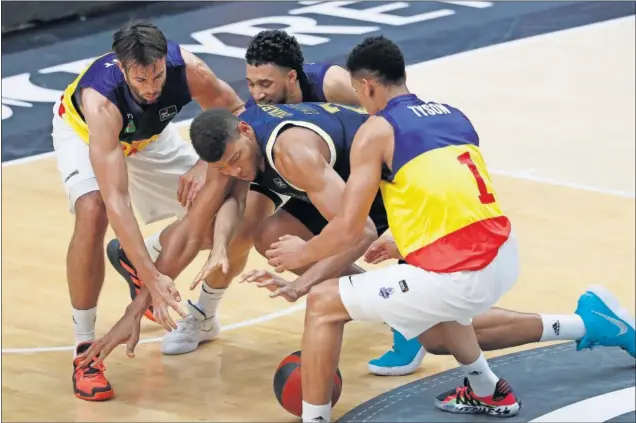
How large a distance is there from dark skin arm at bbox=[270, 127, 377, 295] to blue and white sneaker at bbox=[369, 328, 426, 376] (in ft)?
2.28

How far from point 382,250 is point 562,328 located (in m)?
1.00

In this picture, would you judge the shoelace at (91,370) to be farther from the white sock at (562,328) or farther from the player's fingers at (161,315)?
the white sock at (562,328)

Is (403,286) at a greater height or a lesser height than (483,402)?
greater

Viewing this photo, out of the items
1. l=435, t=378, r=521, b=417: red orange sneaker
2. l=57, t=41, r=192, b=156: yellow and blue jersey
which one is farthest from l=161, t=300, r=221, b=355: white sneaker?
l=435, t=378, r=521, b=417: red orange sneaker

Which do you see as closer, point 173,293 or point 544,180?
point 173,293

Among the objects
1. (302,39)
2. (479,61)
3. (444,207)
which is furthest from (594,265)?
(302,39)

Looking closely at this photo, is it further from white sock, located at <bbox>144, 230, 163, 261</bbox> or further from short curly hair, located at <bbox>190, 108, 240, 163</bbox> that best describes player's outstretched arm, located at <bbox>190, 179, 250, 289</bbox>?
white sock, located at <bbox>144, 230, 163, 261</bbox>

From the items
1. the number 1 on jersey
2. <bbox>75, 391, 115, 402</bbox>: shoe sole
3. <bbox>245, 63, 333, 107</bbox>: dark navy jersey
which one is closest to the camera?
the number 1 on jersey

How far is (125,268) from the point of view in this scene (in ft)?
26.7

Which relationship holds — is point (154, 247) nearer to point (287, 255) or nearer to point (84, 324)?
point (84, 324)

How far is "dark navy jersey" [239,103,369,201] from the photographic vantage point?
22.5 ft

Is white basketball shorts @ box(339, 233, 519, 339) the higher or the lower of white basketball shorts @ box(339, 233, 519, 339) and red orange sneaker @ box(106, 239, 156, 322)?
the higher

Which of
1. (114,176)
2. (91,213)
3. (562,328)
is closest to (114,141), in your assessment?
(114,176)

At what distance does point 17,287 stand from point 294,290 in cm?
260
